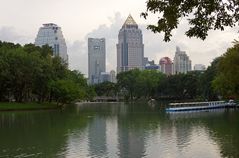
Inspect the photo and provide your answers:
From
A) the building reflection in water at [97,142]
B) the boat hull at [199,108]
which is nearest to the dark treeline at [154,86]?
the boat hull at [199,108]

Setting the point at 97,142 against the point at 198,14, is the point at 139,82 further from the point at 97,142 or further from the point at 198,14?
the point at 198,14

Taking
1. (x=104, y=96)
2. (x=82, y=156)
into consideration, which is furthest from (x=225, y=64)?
(x=104, y=96)

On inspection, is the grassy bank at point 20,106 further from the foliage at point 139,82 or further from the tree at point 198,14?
the foliage at point 139,82

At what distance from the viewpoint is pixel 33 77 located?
8275 cm

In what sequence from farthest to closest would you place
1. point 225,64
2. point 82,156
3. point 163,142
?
point 225,64 → point 163,142 → point 82,156

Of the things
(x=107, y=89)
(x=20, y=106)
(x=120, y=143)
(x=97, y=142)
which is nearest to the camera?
(x=120, y=143)

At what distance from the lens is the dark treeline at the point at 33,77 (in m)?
79.1

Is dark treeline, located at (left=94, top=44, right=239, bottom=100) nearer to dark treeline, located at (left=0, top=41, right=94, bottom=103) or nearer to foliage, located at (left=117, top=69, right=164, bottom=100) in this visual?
foliage, located at (left=117, top=69, right=164, bottom=100)

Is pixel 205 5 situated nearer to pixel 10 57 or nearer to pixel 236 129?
pixel 236 129

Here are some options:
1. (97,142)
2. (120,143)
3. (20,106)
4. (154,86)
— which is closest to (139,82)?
(154,86)

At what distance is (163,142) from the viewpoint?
30359 millimetres

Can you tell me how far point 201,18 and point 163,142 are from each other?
1993cm

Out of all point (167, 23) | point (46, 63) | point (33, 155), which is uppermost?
point (46, 63)

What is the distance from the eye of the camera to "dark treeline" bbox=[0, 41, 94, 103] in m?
79.1
